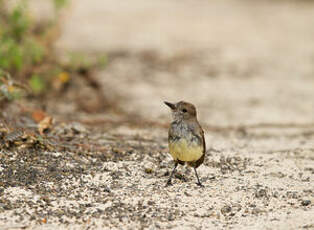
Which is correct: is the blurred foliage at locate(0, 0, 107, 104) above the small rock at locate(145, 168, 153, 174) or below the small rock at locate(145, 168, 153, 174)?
above

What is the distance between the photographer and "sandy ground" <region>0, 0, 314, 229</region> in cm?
423

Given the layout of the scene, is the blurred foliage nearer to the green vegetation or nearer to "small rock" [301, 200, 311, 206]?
the green vegetation

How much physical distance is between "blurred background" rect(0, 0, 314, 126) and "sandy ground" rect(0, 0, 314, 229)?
1.4 inches

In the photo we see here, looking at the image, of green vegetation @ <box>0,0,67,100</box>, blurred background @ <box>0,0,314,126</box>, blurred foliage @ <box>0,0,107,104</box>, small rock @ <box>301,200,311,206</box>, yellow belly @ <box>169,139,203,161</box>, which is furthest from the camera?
blurred background @ <box>0,0,314,126</box>

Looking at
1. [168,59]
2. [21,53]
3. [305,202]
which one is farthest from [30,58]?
[305,202]

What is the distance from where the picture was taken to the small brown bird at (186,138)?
15.1 ft

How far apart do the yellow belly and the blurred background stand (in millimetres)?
2696

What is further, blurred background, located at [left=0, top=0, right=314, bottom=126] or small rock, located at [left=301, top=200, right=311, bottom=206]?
blurred background, located at [left=0, top=0, right=314, bottom=126]

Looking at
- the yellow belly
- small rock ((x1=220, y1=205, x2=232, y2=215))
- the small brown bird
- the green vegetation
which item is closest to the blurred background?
the green vegetation

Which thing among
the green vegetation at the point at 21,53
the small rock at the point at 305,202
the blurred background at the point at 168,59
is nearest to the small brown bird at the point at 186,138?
the small rock at the point at 305,202

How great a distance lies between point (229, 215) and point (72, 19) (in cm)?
775

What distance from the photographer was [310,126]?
24.0 ft

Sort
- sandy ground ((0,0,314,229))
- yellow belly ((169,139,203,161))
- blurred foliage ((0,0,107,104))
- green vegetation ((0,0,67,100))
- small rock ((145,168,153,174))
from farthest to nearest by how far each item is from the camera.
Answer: blurred foliage ((0,0,107,104)) → green vegetation ((0,0,67,100)) → small rock ((145,168,153,174)) → yellow belly ((169,139,203,161)) → sandy ground ((0,0,314,229))

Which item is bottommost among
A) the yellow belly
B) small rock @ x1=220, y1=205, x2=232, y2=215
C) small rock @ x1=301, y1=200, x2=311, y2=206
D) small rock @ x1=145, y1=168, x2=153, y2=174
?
small rock @ x1=220, y1=205, x2=232, y2=215
